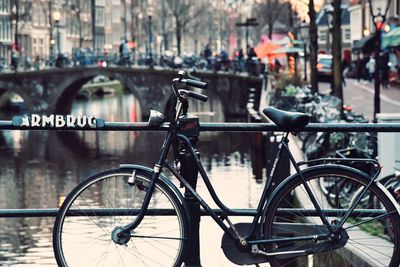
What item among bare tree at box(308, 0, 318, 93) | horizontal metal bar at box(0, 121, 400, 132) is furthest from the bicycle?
bare tree at box(308, 0, 318, 93)

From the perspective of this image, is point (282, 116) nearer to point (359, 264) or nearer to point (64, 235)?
point (64, 235)

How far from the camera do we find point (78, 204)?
656 centimetres

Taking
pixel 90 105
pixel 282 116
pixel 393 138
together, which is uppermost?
pixel 282 116

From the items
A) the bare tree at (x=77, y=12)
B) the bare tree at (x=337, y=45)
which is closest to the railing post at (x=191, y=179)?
the bare tree at (x=337, y=45)

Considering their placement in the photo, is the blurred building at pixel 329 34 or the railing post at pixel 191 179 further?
the blurred building at pixel 329 34

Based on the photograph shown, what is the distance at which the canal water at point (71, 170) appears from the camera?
21547mm

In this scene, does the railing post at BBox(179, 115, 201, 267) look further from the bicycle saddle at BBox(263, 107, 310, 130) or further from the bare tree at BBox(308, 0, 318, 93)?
the bare tree at BBox(308, 0, 318, 93)

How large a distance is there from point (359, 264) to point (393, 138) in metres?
3.49

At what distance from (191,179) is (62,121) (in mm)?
806

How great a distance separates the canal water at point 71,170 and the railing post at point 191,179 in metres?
7.04

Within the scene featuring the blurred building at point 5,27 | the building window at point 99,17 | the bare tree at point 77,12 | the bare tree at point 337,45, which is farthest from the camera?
the building window at point 99,17

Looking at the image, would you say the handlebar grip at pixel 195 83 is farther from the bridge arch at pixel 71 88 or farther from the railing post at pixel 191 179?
the bridge arch at pixel 71 88

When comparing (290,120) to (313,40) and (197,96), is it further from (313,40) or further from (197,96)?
(313,40)

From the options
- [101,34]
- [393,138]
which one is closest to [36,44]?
[101,34]
